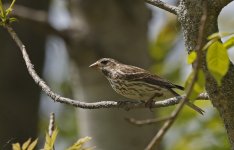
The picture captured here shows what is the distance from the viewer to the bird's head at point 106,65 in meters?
7.47

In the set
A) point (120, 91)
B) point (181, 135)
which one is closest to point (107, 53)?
point (120, 91)

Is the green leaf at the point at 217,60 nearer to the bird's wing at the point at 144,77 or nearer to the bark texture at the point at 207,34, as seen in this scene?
the bark texture at the point at 207,34

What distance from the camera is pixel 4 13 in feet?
14.8

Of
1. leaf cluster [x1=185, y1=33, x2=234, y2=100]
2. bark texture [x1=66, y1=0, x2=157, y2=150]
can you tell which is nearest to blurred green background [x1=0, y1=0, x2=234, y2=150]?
bark texture [x1=66, y1=0, x2=157, y2=150]

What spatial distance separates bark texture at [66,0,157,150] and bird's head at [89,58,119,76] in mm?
660

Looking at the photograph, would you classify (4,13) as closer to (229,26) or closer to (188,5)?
(188,5)

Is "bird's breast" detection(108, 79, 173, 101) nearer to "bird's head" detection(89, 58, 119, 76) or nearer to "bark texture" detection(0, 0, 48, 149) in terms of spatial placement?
"bird's head" detection(89, 58, 119, 76)

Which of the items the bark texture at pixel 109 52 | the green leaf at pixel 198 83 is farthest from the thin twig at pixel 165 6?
the bark texture at pixel 109 52

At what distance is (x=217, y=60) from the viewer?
8.73ft

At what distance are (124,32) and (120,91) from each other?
219cm

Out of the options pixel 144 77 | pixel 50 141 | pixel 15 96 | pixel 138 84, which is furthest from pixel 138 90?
pixel 15 96

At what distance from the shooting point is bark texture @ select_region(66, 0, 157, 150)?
840cm

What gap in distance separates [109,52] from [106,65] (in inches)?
38.3

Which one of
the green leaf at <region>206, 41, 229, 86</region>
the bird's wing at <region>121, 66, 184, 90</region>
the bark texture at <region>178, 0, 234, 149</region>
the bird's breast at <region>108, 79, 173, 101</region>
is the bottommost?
the bird's breast at <region>108, 79, 173, 101</region>
